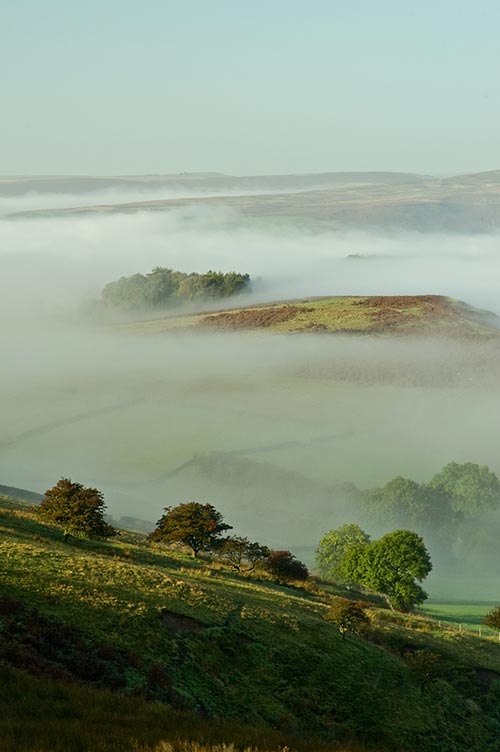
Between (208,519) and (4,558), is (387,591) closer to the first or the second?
(208,519)

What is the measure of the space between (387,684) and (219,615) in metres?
8.48

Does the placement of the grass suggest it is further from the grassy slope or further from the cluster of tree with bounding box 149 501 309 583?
the grassy slope

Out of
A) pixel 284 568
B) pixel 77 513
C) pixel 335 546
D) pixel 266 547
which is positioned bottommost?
pixel 284 568

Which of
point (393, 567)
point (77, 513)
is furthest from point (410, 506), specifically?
point (77, 513)

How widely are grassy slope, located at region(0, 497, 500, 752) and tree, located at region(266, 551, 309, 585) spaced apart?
63.8ft

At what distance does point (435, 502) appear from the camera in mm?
173500

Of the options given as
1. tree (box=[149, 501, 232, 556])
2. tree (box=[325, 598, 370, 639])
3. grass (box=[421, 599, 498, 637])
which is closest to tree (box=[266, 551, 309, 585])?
tree (box=[149, 501, 232, 556])

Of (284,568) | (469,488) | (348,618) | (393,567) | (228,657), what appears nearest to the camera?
(228,657)

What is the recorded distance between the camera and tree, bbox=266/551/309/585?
6562 cm

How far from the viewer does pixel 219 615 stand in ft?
123

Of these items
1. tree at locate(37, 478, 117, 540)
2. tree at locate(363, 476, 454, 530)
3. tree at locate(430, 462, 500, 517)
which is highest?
tree at locate(430, 462, 500, 517)

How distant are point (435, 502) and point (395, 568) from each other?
92.5 m

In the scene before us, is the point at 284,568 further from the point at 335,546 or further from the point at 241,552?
the point at 335,546

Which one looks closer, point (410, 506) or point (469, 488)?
point (410, 506)
